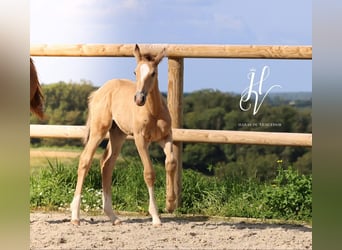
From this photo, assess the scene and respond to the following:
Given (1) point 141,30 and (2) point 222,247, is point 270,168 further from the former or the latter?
(1) point 141,30

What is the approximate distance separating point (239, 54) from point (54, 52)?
3.66ft

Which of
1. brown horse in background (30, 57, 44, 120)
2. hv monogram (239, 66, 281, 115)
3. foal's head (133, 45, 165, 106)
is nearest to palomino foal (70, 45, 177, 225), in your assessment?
foal's head (133, 45, 165, 106)

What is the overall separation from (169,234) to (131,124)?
695 mm

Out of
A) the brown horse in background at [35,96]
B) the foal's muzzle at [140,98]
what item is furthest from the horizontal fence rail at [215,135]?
the brown horse in background at [35,96]

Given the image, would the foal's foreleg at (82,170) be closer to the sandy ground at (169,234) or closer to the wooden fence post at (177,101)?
the sandy ground at (169,234)

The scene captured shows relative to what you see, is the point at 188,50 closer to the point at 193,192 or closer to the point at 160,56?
the point at 160,56

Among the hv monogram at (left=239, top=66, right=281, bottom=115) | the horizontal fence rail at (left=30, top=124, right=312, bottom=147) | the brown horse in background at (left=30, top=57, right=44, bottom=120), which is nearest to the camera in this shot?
the brown horse in background at (left=30, top=57, right=44, bottom=120)

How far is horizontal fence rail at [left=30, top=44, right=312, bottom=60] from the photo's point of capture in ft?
11.3

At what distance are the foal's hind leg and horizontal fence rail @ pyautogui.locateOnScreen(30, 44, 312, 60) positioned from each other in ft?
1.62

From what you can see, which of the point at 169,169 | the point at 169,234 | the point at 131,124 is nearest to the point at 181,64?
the point at 131,124

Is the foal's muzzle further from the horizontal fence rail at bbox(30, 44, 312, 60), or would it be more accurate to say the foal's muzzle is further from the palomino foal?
the horizontal fence rail at bbox(30, 44, 312, 60)

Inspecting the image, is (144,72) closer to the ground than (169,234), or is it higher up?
higher up

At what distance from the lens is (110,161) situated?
12.2 feet

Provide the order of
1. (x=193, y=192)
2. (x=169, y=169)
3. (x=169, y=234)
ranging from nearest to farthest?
(x=169, y=234)
(x=169, y=169)
(x=193, y=192)
